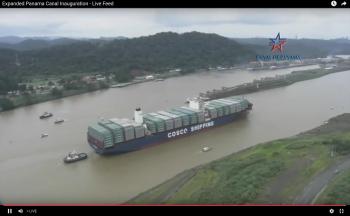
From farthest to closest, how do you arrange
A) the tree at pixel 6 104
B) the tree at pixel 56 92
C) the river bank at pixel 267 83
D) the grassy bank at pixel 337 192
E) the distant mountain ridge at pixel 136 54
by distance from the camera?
1. the distant mountain ridge at pixel 136 54
2. the tree at pixel 56 92
3. the river bank at pixel 267 83
4. the tree at pixel 6 104
5. the grassy bank at pixel 337 192

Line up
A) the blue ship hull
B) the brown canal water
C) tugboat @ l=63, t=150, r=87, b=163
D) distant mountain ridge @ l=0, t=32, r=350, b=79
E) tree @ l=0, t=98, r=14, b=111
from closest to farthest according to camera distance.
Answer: the brown canal water < tugboat @ l=63, t=150, r=87, b=163 < the blue ship hull < tree @ l=0, t=98, r=14, b=111 < distant mountain ridge @ l=0, t=32, r=350, b=79

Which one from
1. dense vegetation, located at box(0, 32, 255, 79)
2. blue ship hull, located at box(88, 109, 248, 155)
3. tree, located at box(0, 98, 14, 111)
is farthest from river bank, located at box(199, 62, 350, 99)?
tree, located at box(0, 98, 14, 111)

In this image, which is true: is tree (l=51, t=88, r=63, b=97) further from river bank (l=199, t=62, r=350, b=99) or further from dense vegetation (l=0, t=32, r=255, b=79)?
river bank (l=199, t=62, r=350, b=99)

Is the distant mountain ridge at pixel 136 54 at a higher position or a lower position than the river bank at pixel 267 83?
higher

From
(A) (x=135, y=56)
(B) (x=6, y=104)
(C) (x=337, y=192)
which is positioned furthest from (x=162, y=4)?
(A) (x=135, y=56)

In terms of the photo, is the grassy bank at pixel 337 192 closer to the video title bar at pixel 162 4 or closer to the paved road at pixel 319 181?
the paved road at pixel 319 181

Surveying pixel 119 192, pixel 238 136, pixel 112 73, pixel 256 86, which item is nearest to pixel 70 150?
pixel 119 192

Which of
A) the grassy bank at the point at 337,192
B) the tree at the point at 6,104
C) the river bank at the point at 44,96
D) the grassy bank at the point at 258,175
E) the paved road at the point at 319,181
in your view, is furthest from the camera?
the river bank at the point at 44,96

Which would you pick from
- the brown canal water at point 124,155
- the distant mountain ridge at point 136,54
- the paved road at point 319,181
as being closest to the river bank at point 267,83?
the brown canal water at point 124,155

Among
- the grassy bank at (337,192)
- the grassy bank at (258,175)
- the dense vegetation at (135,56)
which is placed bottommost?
the grassy bank at (258,175)
